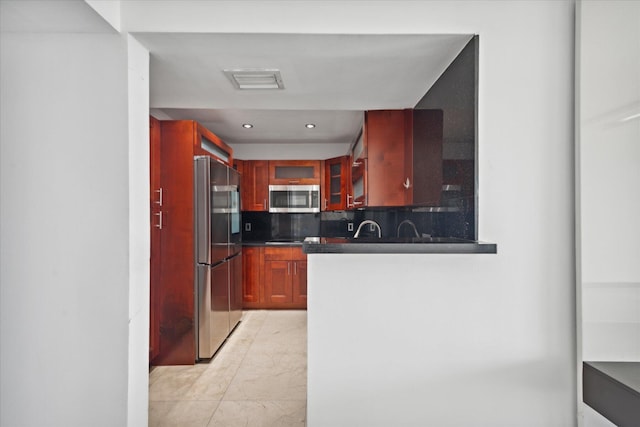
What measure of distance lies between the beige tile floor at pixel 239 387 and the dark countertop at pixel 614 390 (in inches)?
55.6

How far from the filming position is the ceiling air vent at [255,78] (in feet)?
6.77

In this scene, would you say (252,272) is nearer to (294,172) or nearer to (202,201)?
(294,172)

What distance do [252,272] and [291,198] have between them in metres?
1.08

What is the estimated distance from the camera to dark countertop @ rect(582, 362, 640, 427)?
138 cm

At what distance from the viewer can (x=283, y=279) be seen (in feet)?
16.4

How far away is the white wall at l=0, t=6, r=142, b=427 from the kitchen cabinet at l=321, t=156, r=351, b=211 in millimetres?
3464

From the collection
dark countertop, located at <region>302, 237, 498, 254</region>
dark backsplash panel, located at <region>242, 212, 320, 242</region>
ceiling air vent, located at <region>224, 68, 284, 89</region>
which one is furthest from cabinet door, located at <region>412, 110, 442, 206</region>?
dark backsplash panel, located at <region>242, 212, 320, 242</region>

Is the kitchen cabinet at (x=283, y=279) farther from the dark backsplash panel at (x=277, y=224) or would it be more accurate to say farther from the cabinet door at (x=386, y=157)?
the cabinet door at (x=386, y=157)

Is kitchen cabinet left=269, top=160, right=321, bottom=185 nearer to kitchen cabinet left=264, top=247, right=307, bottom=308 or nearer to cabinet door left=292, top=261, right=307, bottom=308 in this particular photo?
kitchen cabinet left=264, top=247, right=307, bottom=308

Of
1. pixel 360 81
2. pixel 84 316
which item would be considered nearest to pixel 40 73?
pixel 84 316

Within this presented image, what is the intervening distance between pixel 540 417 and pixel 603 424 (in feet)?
0.74

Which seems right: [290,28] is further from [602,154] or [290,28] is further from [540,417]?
[540,417]

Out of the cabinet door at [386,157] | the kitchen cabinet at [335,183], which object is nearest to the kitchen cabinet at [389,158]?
the cabinet door at [386,157]

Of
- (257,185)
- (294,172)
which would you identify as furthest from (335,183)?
(257,185)
